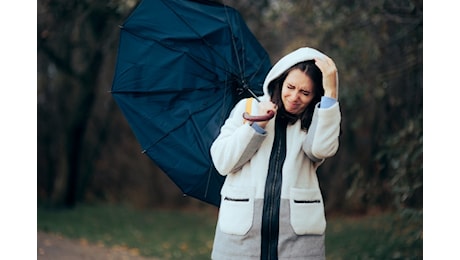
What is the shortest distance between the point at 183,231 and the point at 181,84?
23.7ft

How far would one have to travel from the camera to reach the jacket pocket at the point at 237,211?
3.33 metres

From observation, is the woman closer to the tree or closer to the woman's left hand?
the woman's left hand

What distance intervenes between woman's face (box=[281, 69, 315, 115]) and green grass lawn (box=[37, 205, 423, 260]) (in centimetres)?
344

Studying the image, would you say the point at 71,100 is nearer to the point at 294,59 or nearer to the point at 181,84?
the point at 181,84

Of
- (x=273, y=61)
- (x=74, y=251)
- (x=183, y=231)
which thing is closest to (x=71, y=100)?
(x=183, y=231)

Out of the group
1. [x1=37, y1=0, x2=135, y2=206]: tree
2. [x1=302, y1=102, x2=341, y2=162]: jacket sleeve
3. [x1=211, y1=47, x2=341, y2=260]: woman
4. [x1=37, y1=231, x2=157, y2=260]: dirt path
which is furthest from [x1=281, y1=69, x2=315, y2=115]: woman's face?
[x1=37, y1=0, x2=135, y2=206]: tree

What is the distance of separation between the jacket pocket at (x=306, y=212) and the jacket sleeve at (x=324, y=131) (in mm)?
202

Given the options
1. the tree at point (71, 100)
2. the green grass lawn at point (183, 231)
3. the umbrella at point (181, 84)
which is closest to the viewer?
the umbrella at point (181, 84)

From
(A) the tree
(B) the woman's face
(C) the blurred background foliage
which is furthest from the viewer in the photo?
(A) the tree

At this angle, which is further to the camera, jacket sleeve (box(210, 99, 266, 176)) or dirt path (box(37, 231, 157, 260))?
dirt path (box(37, 231, 157, 260))

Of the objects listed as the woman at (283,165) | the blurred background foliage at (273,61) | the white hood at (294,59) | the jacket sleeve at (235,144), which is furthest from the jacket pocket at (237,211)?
the blurred background foliage at (273,61)

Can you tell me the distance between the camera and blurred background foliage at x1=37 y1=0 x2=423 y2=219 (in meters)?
7.04

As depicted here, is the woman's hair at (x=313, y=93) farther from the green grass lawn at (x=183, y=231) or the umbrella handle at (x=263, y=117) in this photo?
the green grass lawn at (x=183, y=231)
